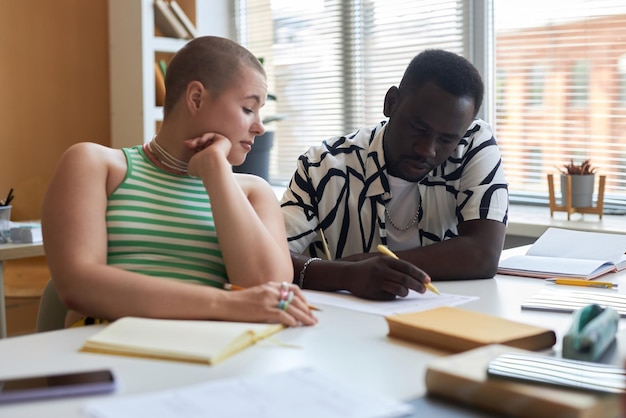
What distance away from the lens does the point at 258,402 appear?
93 cm

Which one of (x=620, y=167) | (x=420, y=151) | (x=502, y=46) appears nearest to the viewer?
(x=420, y=151)

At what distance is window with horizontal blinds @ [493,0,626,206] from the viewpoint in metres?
2.95

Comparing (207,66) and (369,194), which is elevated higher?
(207,66)

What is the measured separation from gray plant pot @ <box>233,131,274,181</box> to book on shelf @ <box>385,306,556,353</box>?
2.46 meters

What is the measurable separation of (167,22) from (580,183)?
2212 mm

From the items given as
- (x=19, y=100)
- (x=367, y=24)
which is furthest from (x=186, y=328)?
(x=19, y=100)

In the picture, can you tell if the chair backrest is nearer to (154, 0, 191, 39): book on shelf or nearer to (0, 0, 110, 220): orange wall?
(0, 0, 110, 220): orange wall

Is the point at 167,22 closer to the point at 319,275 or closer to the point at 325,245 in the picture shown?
the point at 325,245

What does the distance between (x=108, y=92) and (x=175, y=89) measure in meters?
2.79

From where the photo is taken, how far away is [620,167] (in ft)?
9.76

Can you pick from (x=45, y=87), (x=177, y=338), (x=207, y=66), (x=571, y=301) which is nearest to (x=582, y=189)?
(x=571, y=301)

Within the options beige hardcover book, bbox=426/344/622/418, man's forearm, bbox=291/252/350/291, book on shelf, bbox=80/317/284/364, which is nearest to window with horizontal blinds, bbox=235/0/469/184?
man's forearm, bbox=291/252/350/291

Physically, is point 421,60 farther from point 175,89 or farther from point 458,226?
point 175,89

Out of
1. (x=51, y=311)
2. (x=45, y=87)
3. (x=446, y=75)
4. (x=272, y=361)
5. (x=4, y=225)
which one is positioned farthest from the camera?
(x=45, y=87)
